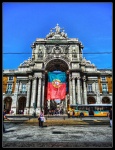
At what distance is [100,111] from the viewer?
33281 millimetres

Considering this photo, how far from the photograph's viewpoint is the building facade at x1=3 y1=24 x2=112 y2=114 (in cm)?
3994

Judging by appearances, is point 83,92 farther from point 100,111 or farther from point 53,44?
point 53,44

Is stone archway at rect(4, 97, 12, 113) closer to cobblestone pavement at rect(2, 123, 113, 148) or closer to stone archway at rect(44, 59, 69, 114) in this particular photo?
stone archway at rect(44, 59, 69, 114)

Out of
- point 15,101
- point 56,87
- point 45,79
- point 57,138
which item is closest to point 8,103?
point 15,101

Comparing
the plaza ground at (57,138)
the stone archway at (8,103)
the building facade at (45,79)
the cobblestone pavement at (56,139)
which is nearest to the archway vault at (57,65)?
the building facade at (45,79)

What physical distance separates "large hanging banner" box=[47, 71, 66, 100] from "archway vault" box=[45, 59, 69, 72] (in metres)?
6.85

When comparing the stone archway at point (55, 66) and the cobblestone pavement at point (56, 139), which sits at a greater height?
the stone archway at point (55, 66)

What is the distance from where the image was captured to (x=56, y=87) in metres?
36.5

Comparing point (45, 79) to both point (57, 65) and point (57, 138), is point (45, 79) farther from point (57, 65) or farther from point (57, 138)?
point (57, 138)

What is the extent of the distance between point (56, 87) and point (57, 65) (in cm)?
1096

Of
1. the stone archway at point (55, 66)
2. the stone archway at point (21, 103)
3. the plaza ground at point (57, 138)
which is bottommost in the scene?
the stone archway at point (21, 103)

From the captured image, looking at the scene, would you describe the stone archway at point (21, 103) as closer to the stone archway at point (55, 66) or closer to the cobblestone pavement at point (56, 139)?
the stone archway at point (55, 66)

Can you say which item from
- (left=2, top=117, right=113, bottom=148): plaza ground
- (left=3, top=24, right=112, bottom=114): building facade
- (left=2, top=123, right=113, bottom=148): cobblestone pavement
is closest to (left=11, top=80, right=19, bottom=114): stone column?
(left=3, top=24, right=112, bottom=114): building facade

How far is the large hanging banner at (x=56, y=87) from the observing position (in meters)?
36.0
